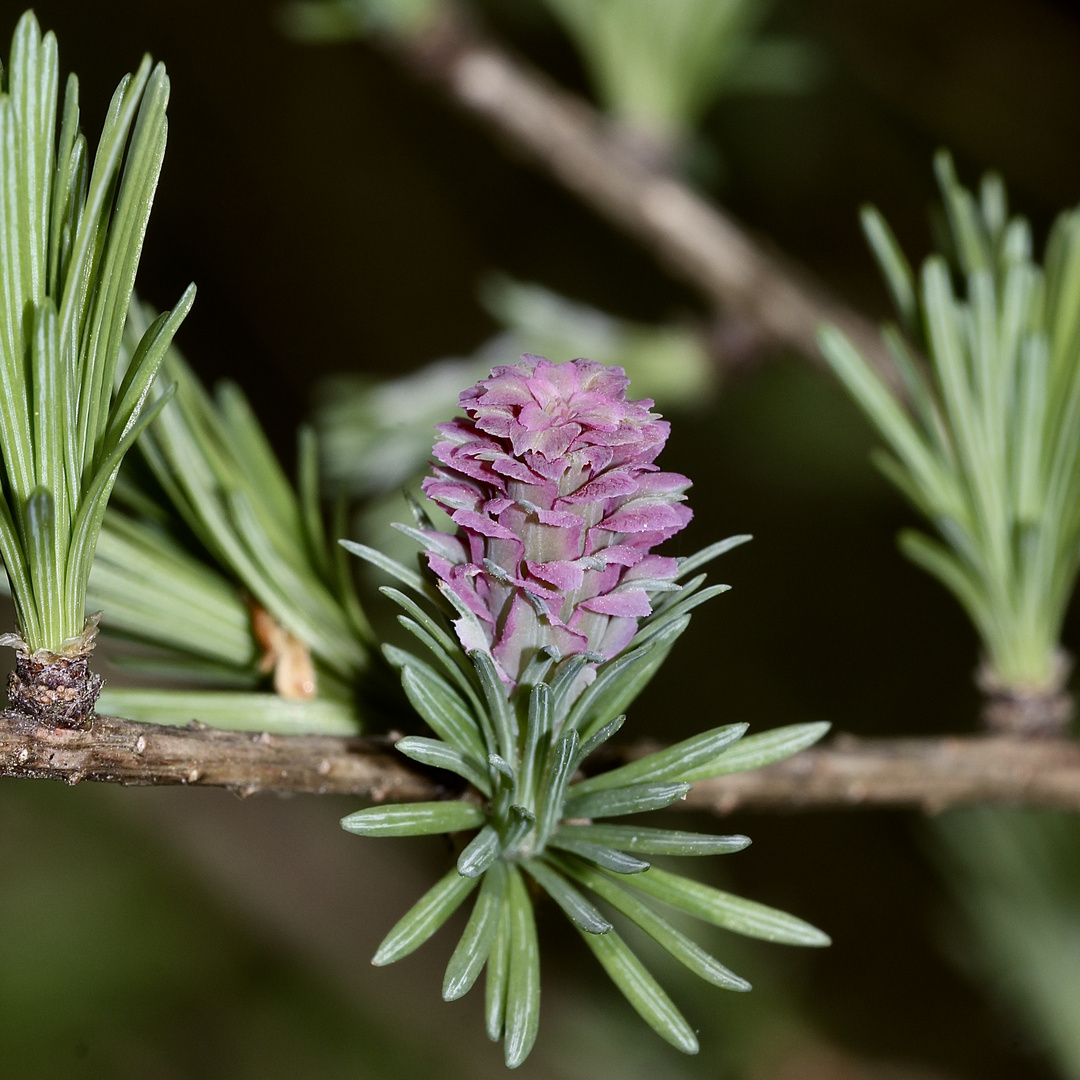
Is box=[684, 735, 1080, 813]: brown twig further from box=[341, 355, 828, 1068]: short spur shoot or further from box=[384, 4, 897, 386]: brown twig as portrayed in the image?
box=[384, 4, 897, 386]: brown twig

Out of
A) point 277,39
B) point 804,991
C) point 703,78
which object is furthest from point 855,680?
point 277,39

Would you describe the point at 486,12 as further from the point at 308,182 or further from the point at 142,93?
the point at 142,93

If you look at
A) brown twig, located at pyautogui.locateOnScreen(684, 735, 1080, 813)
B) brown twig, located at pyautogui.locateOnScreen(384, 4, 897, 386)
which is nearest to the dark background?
brown twig, located at pyautogui.locateOnScreen(384, 4, 897, 386)

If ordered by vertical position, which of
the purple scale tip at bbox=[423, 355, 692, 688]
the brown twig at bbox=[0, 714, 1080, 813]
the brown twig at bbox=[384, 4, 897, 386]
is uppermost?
the brown twig at bbox=[384, 4, 897, 386]

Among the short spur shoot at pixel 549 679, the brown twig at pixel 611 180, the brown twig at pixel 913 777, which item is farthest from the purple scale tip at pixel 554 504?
the brown twig at pixel 611 180

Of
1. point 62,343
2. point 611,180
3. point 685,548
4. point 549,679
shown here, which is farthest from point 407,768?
point 685,548

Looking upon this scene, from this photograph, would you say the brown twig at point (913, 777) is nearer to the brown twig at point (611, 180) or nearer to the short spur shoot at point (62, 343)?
the short spur shoot at point (62, 343)
